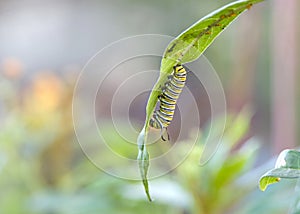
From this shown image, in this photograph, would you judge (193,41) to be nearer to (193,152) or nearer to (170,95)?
(170,95)

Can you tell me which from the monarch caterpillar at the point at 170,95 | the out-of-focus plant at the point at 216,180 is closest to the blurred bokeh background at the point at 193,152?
the out-of-focus plant at the point at 216,180

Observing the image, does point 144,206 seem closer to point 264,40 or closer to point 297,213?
point 297,213

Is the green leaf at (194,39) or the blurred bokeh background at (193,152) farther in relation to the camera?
the blurred bokeh background at (193,152)

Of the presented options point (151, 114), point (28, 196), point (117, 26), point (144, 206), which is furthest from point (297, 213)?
point (117, 26)

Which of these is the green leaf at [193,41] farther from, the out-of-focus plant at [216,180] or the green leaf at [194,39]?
the out-of-focus plant at [216,180]

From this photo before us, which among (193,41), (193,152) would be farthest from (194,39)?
(193,152)

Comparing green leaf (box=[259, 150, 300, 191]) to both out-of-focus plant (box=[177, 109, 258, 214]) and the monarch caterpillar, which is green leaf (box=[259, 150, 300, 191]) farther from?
out-of-focus plant (box=[177, 109, 258, 214])

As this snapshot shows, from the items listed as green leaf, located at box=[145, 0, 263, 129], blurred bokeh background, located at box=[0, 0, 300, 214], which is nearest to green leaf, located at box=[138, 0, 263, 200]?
green leaf, located at box=[145, 0, 263, 129]

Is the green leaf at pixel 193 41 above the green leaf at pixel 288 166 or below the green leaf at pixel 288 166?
above
